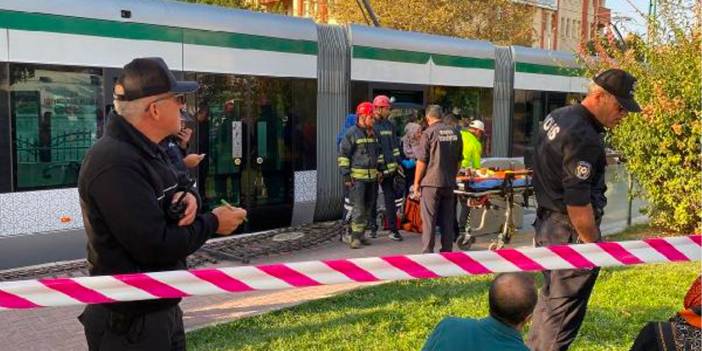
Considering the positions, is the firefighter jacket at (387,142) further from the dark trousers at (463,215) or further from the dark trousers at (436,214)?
the dark trousers at (436,214)

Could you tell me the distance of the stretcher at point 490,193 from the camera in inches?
338

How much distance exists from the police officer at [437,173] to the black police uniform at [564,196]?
3.17 meters

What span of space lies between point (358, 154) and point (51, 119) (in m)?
3.60

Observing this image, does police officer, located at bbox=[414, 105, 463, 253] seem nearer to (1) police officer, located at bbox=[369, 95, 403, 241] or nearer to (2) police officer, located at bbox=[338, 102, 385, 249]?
(2) police officer, located at bbox=[338, 102, 385, 249]

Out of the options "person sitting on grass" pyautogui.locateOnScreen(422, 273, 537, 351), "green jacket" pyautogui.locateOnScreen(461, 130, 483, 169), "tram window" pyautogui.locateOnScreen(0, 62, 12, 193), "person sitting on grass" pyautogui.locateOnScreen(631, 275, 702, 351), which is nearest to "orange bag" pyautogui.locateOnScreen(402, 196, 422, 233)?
"green jacket" pyautogui.locateOnScreen(461, 130, 483, 169)

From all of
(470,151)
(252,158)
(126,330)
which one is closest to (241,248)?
(252,158)

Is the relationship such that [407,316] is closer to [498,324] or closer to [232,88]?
[498,324]

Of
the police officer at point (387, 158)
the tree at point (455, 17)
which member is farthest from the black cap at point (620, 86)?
the tree at point (455, 17)

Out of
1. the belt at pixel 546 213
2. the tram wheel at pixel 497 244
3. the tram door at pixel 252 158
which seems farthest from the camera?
the tram wheel at pixel 497 244

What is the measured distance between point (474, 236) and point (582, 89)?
748 cm

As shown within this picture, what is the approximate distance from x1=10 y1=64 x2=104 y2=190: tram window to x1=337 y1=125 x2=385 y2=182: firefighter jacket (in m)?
2.93

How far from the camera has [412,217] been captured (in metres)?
9.80

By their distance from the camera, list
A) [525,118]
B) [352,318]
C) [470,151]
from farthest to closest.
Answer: [525,118], [470,151], [352,318]

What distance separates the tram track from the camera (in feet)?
22.1
